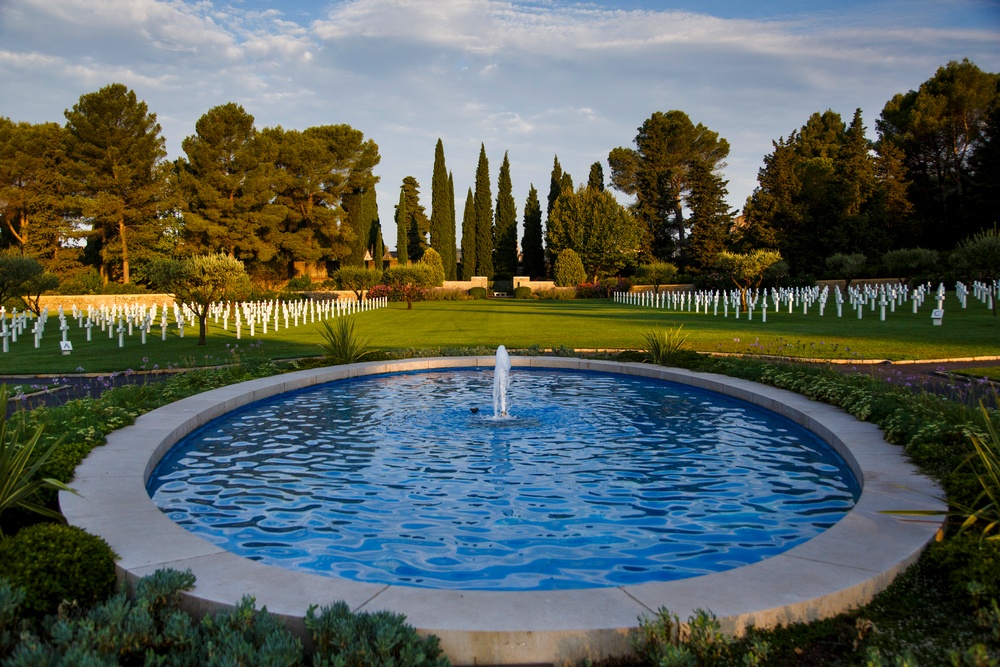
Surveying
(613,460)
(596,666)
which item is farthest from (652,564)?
→ (613,460)

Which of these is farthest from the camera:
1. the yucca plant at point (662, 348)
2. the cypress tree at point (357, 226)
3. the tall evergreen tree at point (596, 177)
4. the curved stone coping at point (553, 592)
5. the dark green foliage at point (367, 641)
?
the tall evergreen tree at point (596, 177)

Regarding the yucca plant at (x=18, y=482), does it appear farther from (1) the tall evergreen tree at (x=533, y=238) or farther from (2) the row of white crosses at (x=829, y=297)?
(1) the tall evergreen tree at (x=533, y=238)

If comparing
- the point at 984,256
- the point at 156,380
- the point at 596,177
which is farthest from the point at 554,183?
the point at 156,380

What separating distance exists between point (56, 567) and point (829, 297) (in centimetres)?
4294

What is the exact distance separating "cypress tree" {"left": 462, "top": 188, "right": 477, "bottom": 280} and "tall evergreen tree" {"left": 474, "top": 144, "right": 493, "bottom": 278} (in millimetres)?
503

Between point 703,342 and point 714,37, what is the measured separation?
13186 mm

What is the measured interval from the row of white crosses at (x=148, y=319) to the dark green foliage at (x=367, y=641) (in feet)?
48.9

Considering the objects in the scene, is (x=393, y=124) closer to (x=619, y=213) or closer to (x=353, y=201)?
(x=353, y=201)

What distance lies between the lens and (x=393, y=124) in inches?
1121

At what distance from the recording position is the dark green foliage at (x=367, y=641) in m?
2.83

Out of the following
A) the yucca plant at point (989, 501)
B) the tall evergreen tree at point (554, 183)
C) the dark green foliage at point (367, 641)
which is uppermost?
the tall evergreen tree at point (554, 183)

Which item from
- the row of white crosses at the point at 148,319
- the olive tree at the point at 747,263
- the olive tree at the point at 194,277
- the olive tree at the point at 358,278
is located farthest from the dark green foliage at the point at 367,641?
the olive tree at the point at 358,278

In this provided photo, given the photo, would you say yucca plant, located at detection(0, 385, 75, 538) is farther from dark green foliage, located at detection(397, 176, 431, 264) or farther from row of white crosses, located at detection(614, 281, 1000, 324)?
dark green foliage, located at detection(397, 176, 431, 264)

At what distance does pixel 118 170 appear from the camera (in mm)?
41719
